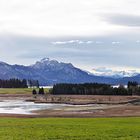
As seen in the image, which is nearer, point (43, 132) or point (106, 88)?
point (43, 132)

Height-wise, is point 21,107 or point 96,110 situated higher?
point 21,107

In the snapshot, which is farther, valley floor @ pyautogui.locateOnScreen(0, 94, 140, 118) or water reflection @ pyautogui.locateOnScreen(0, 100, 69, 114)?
water reflection @ pyautogui.locateOnScreen(0, 100, 69, 114)

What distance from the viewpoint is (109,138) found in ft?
120

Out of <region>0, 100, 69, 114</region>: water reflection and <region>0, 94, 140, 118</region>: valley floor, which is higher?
<region>0, 100, 69, 114</region>: water reflection

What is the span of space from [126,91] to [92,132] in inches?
5825

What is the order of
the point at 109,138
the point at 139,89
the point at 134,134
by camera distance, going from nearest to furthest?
the point at 109,138 < the point at 134,134 < the point at 139,89

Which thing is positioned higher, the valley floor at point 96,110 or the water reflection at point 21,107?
the water reflection at point 21,107

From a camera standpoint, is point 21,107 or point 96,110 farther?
point 21,107

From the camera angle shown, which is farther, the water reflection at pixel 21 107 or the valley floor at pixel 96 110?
the water reflection at pixel 21 107

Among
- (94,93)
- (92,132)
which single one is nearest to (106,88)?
(94,93)

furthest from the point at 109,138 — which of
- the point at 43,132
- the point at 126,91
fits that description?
the point at 126,91

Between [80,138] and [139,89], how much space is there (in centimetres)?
15301

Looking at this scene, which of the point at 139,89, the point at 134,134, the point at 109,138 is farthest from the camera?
the point at 139,89

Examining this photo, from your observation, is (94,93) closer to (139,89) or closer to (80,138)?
(139,89)
